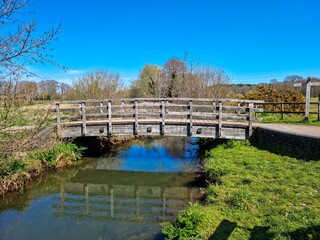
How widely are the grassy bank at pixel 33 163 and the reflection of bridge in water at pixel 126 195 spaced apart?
126 cm

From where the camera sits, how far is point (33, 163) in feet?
36.7

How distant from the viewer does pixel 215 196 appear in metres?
7.07

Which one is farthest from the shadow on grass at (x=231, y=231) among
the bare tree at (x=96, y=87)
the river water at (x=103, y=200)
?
the bare tree at (x=96, y=87)

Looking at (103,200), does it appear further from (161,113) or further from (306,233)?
(306,233)

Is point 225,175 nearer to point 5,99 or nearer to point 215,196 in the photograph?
point 215,196

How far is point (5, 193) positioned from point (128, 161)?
20.9ft

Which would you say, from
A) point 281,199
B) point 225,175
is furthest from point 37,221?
point 281,199

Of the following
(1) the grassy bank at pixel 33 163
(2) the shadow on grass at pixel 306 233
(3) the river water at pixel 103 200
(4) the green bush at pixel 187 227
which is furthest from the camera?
(1) the grassy bank at pixel 33 163

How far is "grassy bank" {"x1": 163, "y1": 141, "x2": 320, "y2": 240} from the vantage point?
521 cm

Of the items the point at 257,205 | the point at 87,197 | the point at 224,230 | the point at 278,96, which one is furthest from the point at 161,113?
the point at 278,96

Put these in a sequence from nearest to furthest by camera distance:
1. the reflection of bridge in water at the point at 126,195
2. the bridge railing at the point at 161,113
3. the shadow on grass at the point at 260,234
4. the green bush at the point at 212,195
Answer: the shadow on grass at the point at 260,234 < the green bush at the point at 212,195 < the reflection of bridge in water at the point at 126,195 < the bridge railing at the point at 161,113

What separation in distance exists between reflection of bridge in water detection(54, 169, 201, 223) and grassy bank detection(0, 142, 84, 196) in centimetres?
126

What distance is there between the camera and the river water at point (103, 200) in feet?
23.0

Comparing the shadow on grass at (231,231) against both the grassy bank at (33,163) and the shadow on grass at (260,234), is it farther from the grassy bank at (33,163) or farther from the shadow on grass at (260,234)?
the grassy bank at (33,163)
